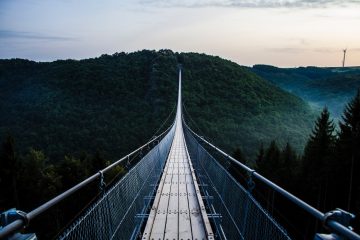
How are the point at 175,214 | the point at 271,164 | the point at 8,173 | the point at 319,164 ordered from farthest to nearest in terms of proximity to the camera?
the point at 271,164
the point at 8,173
the point at 319,164
the point at 175,214

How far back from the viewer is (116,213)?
3.79 meters

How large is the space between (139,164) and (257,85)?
87931mm

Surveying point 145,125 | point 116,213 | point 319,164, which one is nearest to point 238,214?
point 116,213

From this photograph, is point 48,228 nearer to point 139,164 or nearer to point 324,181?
point 324,181

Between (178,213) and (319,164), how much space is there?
24453 millimetres

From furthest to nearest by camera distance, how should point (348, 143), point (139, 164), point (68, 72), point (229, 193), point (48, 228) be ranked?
point (68, 72) < point (48, 228) < point (348, 143) < point (139, 164) < point (229, 193)

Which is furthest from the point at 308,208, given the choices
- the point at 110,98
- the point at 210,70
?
the point at 210,70

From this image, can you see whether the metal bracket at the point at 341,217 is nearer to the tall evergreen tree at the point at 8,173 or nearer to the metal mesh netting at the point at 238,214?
the metal mesh netting at the point at 238,214

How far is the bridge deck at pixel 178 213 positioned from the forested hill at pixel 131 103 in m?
39.9

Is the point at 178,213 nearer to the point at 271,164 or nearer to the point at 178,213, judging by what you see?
the point at 178,213

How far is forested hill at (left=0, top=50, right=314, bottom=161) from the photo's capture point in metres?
55.5

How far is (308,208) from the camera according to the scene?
198 cm

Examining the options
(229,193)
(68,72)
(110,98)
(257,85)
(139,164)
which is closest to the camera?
(229,193)

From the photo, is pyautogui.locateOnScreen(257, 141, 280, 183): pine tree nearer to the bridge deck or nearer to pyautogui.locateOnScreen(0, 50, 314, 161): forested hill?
pyautogui.locateOnScreen(0, 50, 314, 161): forested hill
